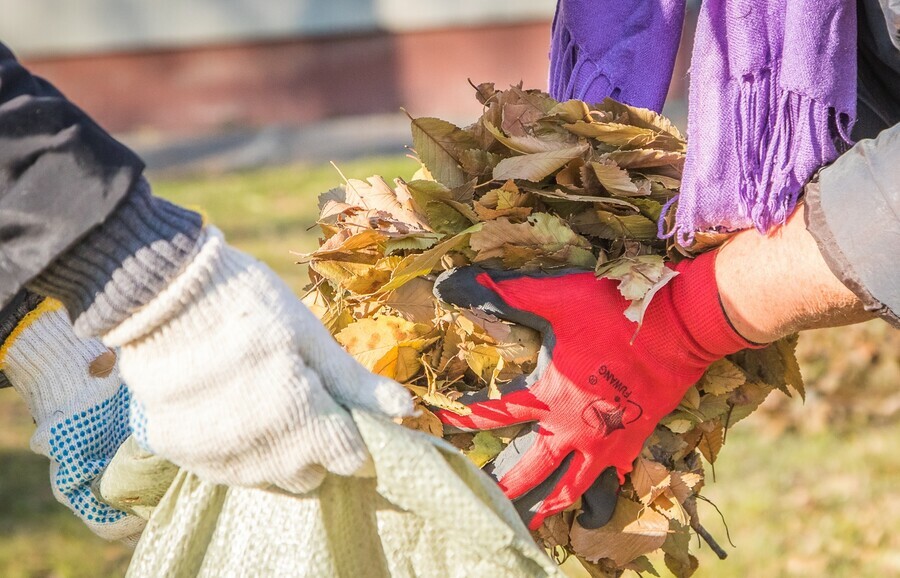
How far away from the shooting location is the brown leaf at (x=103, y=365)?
6.05 feet

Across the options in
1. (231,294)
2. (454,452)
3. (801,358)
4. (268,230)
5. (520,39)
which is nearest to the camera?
(231,294)

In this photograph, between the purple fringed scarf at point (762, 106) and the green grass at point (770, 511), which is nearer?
the purple fringed scarf at point (762, 106)

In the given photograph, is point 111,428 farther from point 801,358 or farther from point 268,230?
point 268,230

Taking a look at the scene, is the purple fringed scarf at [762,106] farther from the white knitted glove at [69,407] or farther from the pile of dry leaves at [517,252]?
the white knitted glove at [69,407]

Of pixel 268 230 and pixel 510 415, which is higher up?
pixel 510 415

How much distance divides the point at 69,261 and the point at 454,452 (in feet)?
1.84

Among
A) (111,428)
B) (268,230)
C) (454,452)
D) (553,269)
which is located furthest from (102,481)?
(268,230)

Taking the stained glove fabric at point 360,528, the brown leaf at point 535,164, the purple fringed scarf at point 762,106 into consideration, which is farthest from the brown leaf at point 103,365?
the purple fringed scarf at point 762,106

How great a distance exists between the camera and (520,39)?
10.7 meters

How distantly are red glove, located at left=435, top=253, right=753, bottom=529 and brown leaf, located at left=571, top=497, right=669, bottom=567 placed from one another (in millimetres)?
104

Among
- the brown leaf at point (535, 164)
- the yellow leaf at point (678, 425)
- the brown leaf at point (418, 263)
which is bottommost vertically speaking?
the yellow leaf at point (678, 425)

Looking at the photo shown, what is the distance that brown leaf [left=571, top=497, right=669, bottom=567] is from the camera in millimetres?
1732

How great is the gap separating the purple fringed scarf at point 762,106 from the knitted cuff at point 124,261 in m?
0.79

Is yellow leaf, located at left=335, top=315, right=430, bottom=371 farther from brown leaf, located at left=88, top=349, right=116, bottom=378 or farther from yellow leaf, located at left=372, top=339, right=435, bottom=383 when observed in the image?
brown leaf, located at left=88, top=349, right=116, bottom=378
